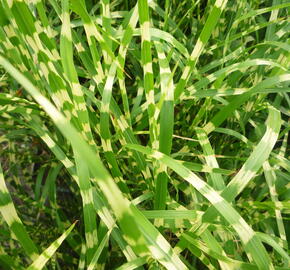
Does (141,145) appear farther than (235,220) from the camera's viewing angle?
Yes

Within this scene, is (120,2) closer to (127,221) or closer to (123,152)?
(123,152)

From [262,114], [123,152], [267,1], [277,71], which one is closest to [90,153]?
[123,152]

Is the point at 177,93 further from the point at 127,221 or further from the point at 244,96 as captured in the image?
the point at 127,221

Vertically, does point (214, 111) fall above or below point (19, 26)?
below

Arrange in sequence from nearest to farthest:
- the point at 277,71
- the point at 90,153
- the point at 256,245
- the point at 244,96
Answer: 1. the point at 90,153
2. the point at 256,245
3. the point at 244,96
4. the point at 277,71

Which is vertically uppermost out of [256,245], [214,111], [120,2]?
[120,2]

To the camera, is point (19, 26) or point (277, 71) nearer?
point (19, 26)

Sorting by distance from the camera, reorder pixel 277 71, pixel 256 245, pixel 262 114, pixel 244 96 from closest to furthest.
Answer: pixel 256 245 → pixel 244 96 → pixel 277 71 → pixel 262 114

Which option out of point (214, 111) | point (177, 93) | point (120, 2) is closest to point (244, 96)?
point (177, 93)

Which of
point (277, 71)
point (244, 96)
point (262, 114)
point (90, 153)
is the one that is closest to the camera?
point (90, 153)
